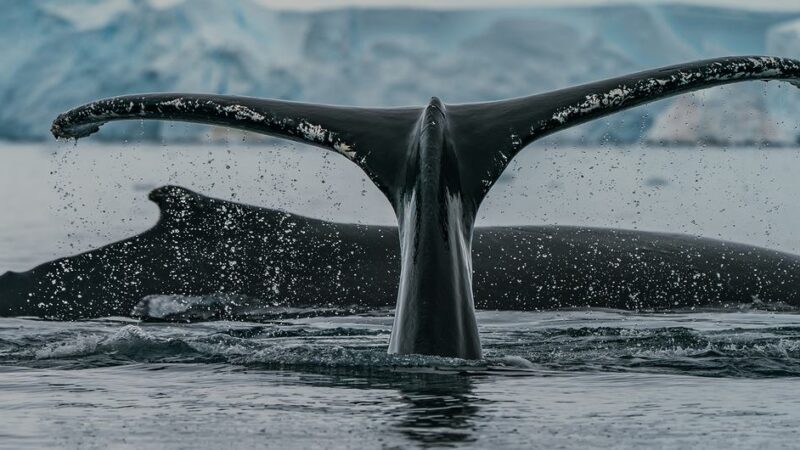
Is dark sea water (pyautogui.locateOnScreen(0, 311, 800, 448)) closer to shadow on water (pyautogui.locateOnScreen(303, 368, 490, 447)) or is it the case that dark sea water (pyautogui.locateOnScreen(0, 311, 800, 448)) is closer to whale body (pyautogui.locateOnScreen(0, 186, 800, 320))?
shadow on water (pyautogui.locateOnScreen(303, 368, 490, 447))

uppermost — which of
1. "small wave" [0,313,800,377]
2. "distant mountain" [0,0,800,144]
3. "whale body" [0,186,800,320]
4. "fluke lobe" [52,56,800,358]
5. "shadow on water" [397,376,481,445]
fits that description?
"distant mountain" [0,0,800,144]

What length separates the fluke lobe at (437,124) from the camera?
5.49 meters

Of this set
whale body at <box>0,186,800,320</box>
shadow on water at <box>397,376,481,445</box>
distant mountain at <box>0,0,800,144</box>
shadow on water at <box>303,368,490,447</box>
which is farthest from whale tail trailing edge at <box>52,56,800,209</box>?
distant mountain at <box>0,0,800,144</box>

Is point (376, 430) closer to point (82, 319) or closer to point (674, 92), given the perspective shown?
point (674, 92)

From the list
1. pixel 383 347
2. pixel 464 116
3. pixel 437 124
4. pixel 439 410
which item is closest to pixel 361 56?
pixel 383 347

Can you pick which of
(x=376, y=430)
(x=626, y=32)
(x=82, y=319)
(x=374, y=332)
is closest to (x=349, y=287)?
(x=374, y=332)

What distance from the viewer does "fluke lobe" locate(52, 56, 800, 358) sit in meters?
5.49

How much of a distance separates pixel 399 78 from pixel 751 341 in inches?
2865

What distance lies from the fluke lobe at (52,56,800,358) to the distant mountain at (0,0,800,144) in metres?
52.0

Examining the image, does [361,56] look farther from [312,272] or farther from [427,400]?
[427,400]

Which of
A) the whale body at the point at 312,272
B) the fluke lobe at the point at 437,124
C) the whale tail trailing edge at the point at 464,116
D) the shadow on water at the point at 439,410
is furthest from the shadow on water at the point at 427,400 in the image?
the whale body at the point at 312,272

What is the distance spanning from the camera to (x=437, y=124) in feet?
18.9

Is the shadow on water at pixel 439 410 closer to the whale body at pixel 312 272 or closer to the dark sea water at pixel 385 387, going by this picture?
the dark sea water at pixel 385 387

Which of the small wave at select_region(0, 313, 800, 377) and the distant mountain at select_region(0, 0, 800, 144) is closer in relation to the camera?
the small wave at select_region(0, 313, 800, 377)
